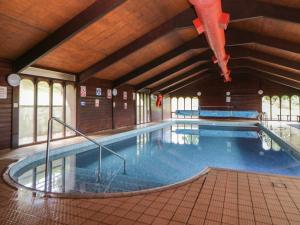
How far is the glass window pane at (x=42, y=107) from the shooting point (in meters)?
6.53

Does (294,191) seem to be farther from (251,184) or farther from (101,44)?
(101,44)

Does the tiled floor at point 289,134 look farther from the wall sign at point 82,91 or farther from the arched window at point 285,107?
the wall sign at point 82,91

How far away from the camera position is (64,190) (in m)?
3.47

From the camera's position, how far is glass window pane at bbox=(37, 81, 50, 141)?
653 centimetres

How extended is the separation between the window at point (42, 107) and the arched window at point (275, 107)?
13.7 meters

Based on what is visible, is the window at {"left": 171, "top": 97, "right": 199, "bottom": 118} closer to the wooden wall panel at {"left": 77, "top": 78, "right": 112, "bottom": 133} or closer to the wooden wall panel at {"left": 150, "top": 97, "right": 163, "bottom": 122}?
the wooden wall panel at {"left": 150, "top": 97, "right": 163, "bottom": 122}

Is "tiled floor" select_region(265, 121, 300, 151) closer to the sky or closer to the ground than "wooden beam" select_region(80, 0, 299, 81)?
closer to the ground

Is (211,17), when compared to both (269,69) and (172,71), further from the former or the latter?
(269,69)

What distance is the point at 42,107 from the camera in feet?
21.8

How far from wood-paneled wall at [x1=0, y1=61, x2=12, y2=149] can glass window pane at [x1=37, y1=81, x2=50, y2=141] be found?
1.00 m

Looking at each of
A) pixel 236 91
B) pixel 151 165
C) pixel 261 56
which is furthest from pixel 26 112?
pixel 236 91

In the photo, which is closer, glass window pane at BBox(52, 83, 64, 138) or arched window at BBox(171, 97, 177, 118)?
glass window pane at BBox(52, 83, 64, 138)

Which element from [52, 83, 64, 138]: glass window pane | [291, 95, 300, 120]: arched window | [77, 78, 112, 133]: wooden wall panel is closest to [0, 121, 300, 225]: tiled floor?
[52, 83, 64, 138]: glass window pane

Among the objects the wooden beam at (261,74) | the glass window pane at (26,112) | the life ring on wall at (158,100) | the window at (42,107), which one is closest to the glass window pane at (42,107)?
the window at (42,107)
